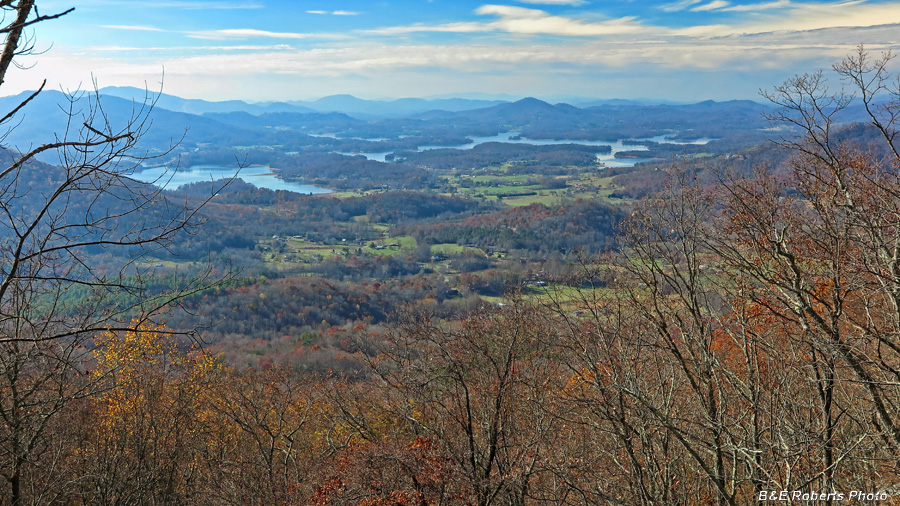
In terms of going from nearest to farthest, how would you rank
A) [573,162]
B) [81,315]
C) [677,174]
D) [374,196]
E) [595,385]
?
[595,385] < [81,315] < [677,174] < [374,196] < [573,162]

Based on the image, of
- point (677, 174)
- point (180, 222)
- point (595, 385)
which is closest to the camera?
point (180, 222)

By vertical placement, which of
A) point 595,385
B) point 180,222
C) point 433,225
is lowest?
point 433,225

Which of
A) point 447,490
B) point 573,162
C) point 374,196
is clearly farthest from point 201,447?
point 573,162

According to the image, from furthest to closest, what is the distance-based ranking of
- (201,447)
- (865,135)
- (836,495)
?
(865,135), (201,447), (836,495)

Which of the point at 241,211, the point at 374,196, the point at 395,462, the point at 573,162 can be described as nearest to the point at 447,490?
the point at 395,462

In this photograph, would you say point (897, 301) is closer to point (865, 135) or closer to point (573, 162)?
point (865, 135)

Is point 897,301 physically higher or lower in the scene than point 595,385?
higher

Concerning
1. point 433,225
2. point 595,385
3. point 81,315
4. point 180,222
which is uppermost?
point 180,222

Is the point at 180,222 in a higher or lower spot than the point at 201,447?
higher

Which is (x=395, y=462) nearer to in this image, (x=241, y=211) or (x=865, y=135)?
(x=865, y=135)

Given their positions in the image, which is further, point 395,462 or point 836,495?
point 395,462
